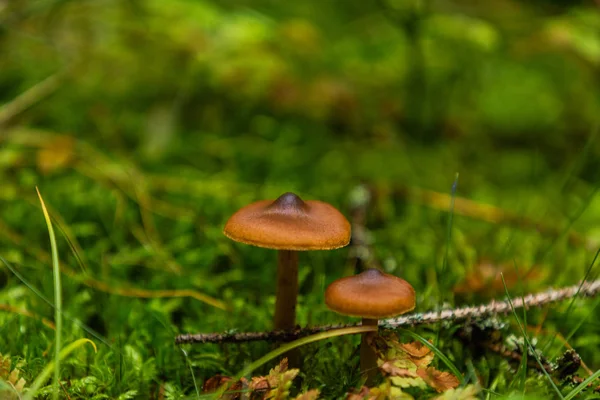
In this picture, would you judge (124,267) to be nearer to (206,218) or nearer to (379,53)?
(206,218)

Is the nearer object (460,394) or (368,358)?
(460,394)

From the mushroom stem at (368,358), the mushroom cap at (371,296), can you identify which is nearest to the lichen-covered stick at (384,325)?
the mushroom stem at (368,358)

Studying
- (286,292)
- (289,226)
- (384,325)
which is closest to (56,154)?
(286,292)

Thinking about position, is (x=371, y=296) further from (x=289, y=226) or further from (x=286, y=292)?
(x=286, y=292)

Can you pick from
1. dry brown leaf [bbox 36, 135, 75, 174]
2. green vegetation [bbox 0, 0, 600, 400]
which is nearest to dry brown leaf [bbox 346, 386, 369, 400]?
green vegetation [bbox 0, 0, 600, 400]

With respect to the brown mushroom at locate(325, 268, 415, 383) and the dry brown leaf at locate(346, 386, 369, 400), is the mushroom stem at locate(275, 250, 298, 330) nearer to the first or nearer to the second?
the brown mushroom at locate(325, 268, 415, 383)

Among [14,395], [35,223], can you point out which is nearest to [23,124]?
[35,223]
